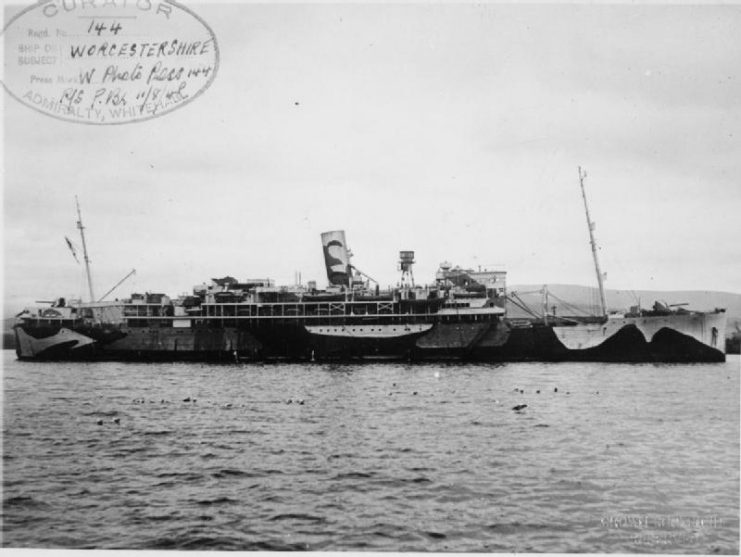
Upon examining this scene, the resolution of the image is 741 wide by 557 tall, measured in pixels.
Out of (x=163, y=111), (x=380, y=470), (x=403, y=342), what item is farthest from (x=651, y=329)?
(x=163, y=111)

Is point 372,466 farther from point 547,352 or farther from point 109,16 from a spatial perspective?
point 547,352

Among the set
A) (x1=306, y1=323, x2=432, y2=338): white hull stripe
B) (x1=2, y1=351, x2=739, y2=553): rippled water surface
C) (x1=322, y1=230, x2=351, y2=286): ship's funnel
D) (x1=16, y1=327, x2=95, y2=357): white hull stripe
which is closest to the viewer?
(x1=2, y1=351, x2=739, y2=553): rippled water surface

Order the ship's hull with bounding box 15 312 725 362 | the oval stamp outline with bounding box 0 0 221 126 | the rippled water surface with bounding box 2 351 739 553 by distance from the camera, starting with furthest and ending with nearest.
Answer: the ship's hull with bounding box 15 312 725 362
the oval stamp outline with bounding box 0 0 221 126
the rippled water surface with bounding box 2 351 739 553

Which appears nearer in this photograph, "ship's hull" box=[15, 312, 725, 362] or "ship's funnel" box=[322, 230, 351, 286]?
"ship's hull" box=[15, 312, 725, 362]

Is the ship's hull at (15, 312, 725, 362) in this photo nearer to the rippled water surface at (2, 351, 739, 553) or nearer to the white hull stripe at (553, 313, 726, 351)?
the white hull stripe at (553, 313, 726, 351)

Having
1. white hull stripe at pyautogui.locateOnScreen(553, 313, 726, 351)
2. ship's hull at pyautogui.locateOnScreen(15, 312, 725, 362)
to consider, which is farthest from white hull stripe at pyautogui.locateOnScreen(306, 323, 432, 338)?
white hull stripe at pyautogui.locateOnScreen(553, 313, 726, 351)
